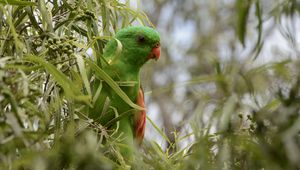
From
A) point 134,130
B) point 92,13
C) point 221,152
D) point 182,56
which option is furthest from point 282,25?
point 182,56

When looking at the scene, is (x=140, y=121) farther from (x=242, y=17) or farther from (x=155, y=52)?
(x=242, y=17)

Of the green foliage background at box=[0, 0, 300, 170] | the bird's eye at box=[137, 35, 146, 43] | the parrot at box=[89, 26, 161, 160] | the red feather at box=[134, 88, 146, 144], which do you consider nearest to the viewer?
the green foliage background at box=[0, 0, 300, 170]

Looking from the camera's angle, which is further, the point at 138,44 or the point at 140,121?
the point at 138,44

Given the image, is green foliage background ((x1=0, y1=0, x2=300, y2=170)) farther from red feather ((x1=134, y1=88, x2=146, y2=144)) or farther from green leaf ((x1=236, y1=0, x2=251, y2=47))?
red feather ((x1=134, y1=88, x2=146, y2=144))

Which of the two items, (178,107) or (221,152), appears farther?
(178,107)

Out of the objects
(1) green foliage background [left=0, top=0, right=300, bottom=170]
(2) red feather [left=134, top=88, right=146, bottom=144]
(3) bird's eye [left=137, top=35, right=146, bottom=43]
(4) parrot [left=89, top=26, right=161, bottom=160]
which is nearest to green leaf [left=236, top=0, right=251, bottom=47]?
(1) green foliage background [left=0, top=0, right=300, bottom=170]

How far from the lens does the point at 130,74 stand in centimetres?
202

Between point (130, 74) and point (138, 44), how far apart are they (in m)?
0.14

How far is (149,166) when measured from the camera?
1.26 metres

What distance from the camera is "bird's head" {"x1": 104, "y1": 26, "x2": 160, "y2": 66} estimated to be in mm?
2064

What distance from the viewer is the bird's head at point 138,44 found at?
2.06 meters

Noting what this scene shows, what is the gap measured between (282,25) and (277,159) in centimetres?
27

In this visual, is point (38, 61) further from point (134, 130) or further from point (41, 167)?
point (134, 130)

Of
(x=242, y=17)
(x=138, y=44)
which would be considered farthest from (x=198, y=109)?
(x=138, y=44)
